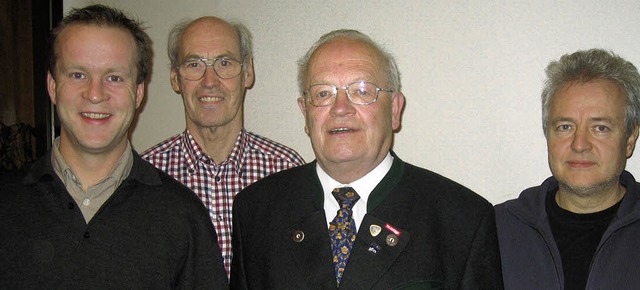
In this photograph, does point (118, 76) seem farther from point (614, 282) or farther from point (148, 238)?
point (614, 282)

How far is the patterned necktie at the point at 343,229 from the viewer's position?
176cm

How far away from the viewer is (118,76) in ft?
6.26

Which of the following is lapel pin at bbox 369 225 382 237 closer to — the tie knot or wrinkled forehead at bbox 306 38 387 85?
the tie knot

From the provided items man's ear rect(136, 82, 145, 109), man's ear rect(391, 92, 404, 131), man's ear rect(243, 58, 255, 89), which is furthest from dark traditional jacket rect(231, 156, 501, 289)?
man's ear rect(243, 58, 255, 89)

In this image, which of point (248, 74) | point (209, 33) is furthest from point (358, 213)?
point (209, 33)

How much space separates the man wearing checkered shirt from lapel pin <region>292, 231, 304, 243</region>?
2.00 feet

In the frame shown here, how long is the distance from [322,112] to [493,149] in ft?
3.88

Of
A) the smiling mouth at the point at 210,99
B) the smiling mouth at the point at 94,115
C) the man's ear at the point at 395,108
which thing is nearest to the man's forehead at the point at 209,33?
the smiling mouth at the point at 210,99

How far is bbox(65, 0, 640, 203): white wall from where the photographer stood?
253 cm

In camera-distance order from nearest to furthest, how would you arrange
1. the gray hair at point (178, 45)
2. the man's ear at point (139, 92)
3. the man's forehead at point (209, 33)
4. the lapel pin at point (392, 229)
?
the lapel pin at point (392, 229) < the man's ear at point (139, 92) < the man's forehead at point (209, 33) < the gray hair at point (178, 45)

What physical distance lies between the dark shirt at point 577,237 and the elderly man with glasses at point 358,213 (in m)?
0.37

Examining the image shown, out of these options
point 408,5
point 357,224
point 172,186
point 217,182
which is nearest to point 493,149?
point 408,5

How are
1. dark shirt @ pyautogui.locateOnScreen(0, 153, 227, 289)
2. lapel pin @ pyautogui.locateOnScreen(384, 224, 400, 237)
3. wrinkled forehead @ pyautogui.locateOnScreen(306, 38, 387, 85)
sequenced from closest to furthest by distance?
dark shirt @ pyautogui.locateOnScreen(0, 153, 227, 289)
lapel pin @ pyautogui.locateOnScreen(384, 224, 400, 237)
wrinkled forehead @ pyautogui.locateOnScreen(306, 38, 387, 85)

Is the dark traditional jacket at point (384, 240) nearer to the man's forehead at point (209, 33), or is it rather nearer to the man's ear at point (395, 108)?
the man's ear at point (395, 108)
